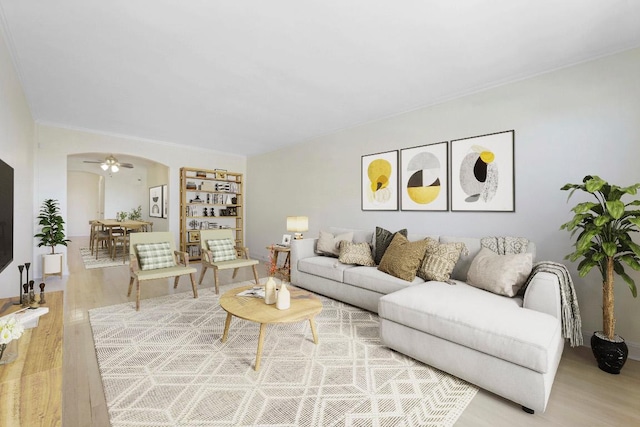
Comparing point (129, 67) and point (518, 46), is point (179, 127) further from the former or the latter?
point (518, 46)

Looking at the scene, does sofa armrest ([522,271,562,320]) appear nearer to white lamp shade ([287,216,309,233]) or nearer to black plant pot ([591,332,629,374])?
black plant pot ([591,332,629,374])

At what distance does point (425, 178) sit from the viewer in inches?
150

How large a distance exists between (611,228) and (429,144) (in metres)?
2.04

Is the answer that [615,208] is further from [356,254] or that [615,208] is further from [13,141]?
[13,141]

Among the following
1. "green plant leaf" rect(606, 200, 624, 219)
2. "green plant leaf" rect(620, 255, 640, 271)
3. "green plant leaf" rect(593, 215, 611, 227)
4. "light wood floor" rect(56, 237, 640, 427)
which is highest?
"green plant leaf" rect(606, 200, 624, 219)

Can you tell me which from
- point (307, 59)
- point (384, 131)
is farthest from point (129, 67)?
point (384, 131)

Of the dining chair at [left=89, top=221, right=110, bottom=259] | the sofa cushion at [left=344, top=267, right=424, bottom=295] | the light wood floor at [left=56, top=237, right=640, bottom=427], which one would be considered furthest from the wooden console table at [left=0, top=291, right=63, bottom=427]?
the dining chair at [left=89, top=221, right=110, bottom=259]

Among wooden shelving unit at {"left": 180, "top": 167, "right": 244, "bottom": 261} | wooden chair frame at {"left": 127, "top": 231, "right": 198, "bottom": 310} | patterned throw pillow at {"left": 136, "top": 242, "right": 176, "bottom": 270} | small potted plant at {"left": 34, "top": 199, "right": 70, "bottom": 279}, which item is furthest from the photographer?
wooden shelving unit at {"left": 180, "top": 167, "right": 244, "bottom": 261}

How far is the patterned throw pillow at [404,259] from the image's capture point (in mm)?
3047

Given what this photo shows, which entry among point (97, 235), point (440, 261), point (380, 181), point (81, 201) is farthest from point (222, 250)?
point (81, 201)

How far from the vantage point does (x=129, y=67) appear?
2840mm

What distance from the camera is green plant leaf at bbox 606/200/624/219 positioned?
78.7 inches

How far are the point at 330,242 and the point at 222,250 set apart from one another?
165cm

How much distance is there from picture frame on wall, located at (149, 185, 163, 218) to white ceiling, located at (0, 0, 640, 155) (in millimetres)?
3912
